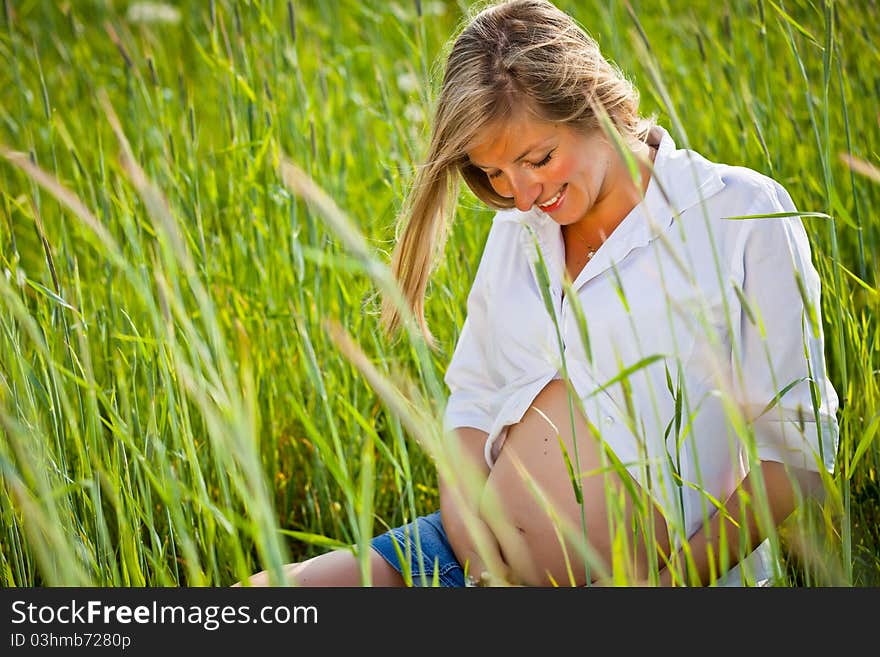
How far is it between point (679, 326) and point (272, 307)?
0.91 m

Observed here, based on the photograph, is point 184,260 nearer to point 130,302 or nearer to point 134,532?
point 134,532

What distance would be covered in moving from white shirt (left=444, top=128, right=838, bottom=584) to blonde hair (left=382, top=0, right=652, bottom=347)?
5.0 inches

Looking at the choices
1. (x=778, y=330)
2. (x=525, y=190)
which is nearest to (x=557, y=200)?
(x=525, y=190)

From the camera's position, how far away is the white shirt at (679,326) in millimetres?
1348

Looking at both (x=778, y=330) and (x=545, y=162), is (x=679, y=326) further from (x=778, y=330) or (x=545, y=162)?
(x=545, y=162)

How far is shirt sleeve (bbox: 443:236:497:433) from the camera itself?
1.71 meters

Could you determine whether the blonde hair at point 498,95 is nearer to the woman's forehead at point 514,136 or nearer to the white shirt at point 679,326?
the woman's forehead at point 514,136

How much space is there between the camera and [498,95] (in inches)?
57.9

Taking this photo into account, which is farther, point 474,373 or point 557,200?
point 474,373

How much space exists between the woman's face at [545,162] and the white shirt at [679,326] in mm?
82

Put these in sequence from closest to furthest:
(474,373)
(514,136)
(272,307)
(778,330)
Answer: (778,330) → (514,136) → (474,373) → (272,307)

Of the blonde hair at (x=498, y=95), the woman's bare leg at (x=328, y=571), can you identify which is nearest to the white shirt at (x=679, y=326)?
the blonde hair at (x=498, y=95)

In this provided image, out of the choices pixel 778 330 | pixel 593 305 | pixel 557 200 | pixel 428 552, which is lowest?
pixel 428 552

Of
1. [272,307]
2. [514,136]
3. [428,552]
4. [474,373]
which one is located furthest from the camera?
[272,307]
